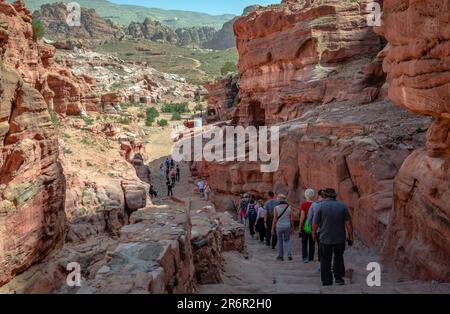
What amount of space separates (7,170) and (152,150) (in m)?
24.8

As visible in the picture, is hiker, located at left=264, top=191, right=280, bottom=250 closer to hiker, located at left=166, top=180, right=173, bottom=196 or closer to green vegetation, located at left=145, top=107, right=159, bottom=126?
hiker, located at left=166, top=180, right=173, bottom=196

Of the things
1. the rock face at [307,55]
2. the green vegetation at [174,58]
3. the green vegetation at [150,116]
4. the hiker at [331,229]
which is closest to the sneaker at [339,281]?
Result: the hiker at [331,229]

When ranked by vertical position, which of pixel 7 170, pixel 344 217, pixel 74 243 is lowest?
pixel 74 243

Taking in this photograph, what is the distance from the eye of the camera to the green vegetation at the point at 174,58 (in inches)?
2970

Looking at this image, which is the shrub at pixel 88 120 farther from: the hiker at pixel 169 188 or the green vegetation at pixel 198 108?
the green vegetation at pixel 198 108

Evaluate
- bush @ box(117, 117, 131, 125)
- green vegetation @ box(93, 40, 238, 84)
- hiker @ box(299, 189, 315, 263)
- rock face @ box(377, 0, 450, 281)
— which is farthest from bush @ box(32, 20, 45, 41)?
green vegetation @ box(93, 40, 238, 84)

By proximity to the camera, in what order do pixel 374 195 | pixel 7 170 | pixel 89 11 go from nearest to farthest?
pixel 7 170
pixel 374 195
pixel 89 11

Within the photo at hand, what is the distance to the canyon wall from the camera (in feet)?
18.8

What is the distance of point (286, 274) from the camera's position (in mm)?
6355

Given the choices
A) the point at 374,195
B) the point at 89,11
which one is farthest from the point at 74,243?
the point at 89,11

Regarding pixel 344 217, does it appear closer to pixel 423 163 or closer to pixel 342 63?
pixel 423 163

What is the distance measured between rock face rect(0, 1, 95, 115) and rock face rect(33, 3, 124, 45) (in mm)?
73528

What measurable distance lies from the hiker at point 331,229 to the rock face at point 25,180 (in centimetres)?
527
